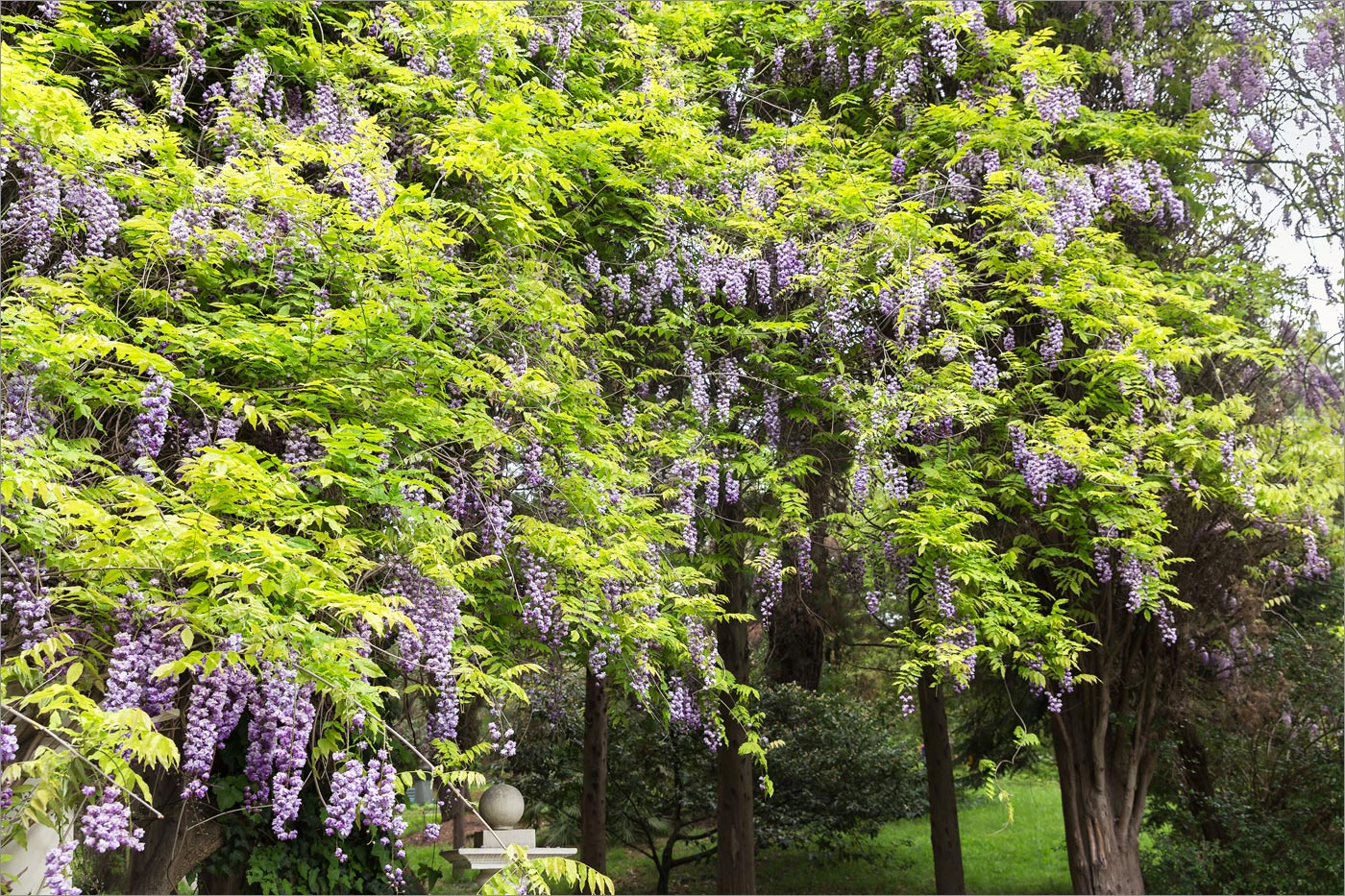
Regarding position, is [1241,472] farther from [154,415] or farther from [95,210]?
[95,210]

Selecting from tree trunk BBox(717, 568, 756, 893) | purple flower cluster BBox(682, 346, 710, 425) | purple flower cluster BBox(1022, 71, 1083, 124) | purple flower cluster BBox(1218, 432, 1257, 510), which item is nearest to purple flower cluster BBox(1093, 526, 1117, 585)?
purple flower cluster BBox(1218, 432, 1257, 510)

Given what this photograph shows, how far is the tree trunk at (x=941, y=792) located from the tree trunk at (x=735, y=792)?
1574 millimetres

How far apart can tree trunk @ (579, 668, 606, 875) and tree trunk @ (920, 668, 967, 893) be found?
2815 mm

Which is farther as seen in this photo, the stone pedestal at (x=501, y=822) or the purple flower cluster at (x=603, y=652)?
the purple flower cluster at (x=603, y=652)

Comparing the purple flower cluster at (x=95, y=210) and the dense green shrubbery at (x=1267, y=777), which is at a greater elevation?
the purple flower cluster at (x=95, y=210)

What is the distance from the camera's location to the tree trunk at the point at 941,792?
30.0 feet

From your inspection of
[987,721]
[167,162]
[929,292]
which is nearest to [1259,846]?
[987,721]

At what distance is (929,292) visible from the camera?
24.2ft

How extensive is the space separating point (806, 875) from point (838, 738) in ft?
5.56

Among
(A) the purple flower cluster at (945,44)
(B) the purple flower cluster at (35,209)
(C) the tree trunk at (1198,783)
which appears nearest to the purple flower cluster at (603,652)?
(B) the purple flower cluster at (35,209)

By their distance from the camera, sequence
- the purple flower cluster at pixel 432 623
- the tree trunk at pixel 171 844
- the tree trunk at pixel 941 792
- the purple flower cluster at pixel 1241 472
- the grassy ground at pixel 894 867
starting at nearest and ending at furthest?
1. the purple flower cluster at pixel 432 623
2. the tree trunk at pixel 171 844
3. the purple flower cluster at pixel 1241 472
4. the tree trunk at pixel 941 792
5. the grassy ground at pixel 894 867

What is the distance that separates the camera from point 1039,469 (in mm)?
7020

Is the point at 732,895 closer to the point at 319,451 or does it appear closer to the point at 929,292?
the point at 929,292

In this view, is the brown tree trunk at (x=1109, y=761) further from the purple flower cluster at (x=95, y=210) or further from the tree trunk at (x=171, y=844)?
the purple flower cluster at (x=95, y=210)
